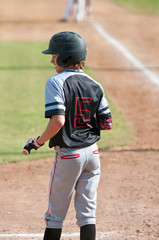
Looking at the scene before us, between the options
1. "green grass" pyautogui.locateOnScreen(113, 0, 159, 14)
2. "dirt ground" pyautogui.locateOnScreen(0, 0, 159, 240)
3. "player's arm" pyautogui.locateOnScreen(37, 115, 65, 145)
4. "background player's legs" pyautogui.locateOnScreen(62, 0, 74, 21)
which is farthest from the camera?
"green grass" pyautogui.locateOnScreen(113, 0, 159, 14)

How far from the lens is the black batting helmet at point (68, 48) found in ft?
11.5

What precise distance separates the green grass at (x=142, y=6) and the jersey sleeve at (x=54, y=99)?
24481mm

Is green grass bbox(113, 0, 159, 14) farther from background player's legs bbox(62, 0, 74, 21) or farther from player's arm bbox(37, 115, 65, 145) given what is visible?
player's arm bbox(37, 115, 65, 145)

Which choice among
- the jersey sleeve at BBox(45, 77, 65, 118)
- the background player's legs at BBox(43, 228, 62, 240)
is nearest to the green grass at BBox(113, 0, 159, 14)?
the jersey sleeve at BBox(45, 77, 65, 118)

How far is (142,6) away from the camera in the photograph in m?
30.4

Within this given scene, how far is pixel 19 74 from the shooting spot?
1245cm

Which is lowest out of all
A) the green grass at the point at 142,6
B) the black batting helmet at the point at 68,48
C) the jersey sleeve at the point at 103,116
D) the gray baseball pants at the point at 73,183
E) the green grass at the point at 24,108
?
the green grass at the point at 24,108

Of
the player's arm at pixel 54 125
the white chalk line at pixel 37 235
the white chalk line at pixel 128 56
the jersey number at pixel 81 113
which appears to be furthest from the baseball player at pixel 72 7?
the player's arm at pixel 54 125

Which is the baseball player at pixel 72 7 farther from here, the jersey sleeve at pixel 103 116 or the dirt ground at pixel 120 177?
the jersey sleeve at pixel 103 116

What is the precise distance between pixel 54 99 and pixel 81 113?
0.85 ft

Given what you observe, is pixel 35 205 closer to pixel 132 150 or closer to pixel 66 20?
pixel 132 150

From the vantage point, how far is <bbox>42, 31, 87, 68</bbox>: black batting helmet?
3.50 meters

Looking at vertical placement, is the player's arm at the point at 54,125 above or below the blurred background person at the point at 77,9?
above

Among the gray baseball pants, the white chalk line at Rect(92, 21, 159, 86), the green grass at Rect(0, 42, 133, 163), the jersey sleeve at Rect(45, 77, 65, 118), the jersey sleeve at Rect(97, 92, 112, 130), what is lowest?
the green grass at Rect(0, 42, 133, 163)
